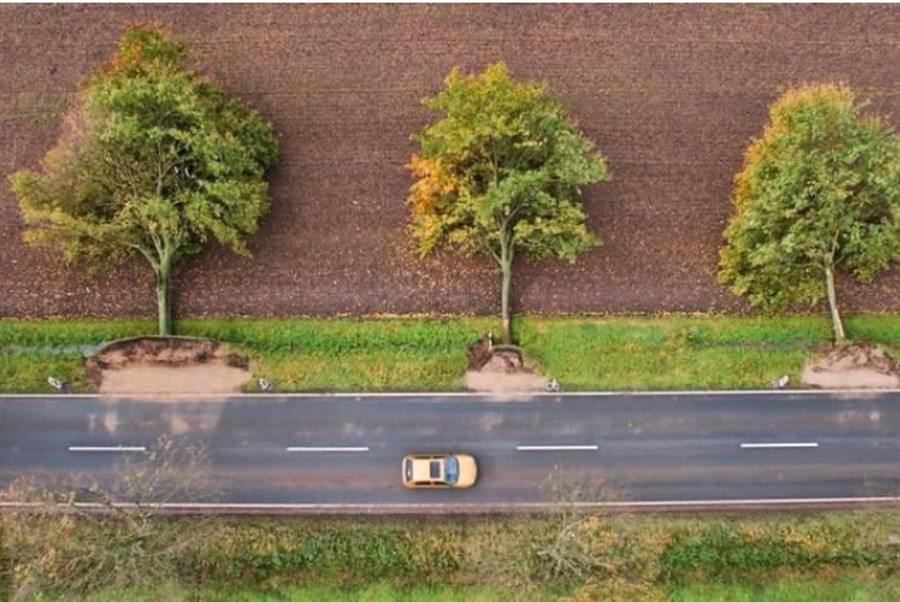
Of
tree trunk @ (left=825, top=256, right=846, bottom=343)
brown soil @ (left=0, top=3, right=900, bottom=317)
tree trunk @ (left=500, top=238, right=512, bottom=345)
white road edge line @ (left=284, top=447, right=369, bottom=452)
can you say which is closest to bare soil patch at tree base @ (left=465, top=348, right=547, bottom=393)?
tree trunk @ (left=500, top=238, right=512, bottom=345)

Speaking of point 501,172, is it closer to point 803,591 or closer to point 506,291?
point 506,291

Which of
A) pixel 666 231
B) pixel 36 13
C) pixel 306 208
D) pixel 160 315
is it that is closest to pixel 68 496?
pixel 160 315

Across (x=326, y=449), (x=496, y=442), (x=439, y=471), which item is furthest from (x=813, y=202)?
(x=326, y=449)

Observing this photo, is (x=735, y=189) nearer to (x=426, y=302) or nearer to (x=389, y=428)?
(x=426, y=302)

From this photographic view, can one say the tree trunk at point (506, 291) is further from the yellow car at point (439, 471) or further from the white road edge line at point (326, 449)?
the white road edge line at point (326, 449)

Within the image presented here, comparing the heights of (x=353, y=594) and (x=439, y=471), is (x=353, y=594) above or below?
below

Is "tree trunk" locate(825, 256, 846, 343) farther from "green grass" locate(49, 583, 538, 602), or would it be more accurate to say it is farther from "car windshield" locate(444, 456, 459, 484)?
"green grass" locate(49, 583, 538, 602)
